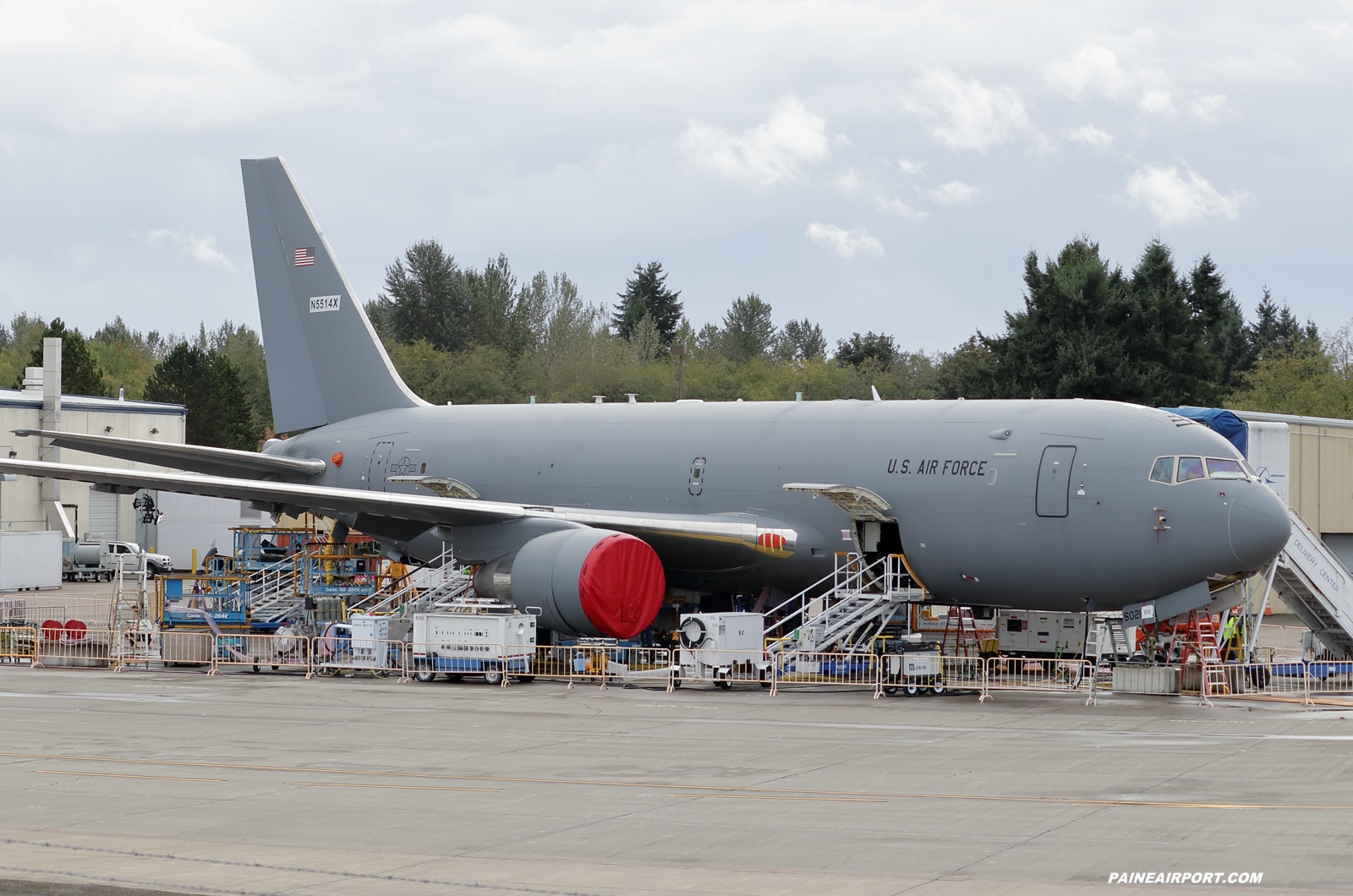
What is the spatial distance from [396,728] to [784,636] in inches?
355

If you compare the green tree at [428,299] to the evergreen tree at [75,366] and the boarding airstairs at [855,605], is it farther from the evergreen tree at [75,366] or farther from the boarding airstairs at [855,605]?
the boarding airstairs at [855,605]

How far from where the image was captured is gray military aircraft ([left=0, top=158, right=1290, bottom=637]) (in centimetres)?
2448

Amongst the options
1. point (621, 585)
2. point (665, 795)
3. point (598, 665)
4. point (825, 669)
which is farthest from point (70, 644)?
point (665, 795)

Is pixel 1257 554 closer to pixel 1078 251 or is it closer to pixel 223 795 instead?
pixel 223 795

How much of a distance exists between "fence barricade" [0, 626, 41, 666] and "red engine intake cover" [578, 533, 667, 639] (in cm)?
1221

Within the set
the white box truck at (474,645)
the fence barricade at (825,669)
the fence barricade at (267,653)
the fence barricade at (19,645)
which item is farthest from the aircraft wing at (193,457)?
the fence barricade at (825,669)

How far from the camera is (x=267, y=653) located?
105ft

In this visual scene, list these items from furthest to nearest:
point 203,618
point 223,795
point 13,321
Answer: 1. point 13,321
2. point 203,618
3. point 223,795

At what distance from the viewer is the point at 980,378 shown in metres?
67.3

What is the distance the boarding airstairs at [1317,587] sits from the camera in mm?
28125

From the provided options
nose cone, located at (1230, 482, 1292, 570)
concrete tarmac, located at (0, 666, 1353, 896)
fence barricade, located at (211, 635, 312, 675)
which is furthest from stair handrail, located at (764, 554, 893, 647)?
fence barricade, located at (211, 635, 312, 675)

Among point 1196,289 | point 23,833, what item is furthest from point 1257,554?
point 1196,289

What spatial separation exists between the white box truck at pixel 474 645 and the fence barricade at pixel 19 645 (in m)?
8.66

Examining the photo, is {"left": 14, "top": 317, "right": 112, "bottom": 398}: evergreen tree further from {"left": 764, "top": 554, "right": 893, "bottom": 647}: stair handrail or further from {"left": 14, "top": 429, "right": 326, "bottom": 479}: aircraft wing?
{"left": 764, "top": 554, "right": 893, "bottom": 647}: stair handrail
